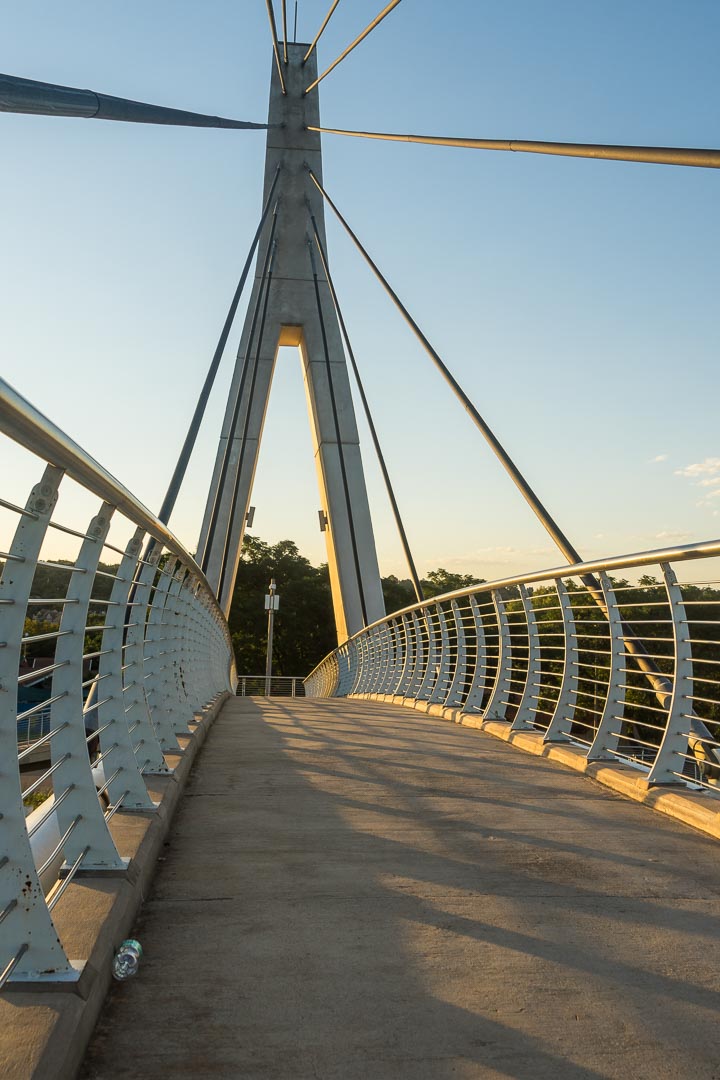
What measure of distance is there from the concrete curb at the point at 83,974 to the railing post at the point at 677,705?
90.8 inches

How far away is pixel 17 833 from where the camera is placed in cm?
196

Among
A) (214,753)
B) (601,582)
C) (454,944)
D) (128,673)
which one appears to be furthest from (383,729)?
(454,944)

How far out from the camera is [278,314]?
24.2 meters

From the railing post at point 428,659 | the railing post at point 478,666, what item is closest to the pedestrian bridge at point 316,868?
the railing post at point 478,666

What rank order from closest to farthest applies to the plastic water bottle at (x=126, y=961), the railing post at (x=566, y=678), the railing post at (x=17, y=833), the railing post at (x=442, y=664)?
the railing post at (x=17, y=833) → the plastic water bottle at (x=126, y=961) → the railing post at (x=566, y=678) → the railing post at (x=442, y=664)

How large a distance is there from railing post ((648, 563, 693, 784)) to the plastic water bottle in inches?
103

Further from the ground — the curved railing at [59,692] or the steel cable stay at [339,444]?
the steel cable stay at [339,444]

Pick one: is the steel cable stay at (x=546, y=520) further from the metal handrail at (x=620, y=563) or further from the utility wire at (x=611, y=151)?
the utility wire at (x=611, y=151)

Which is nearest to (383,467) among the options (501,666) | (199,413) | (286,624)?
(199,413)

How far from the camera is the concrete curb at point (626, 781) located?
13.2ft

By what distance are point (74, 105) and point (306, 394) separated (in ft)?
60.0

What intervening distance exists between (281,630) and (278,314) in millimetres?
40730

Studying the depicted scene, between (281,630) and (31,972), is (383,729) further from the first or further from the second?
(281,630)

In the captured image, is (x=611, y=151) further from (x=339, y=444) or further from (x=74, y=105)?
(x=339, y=444)
